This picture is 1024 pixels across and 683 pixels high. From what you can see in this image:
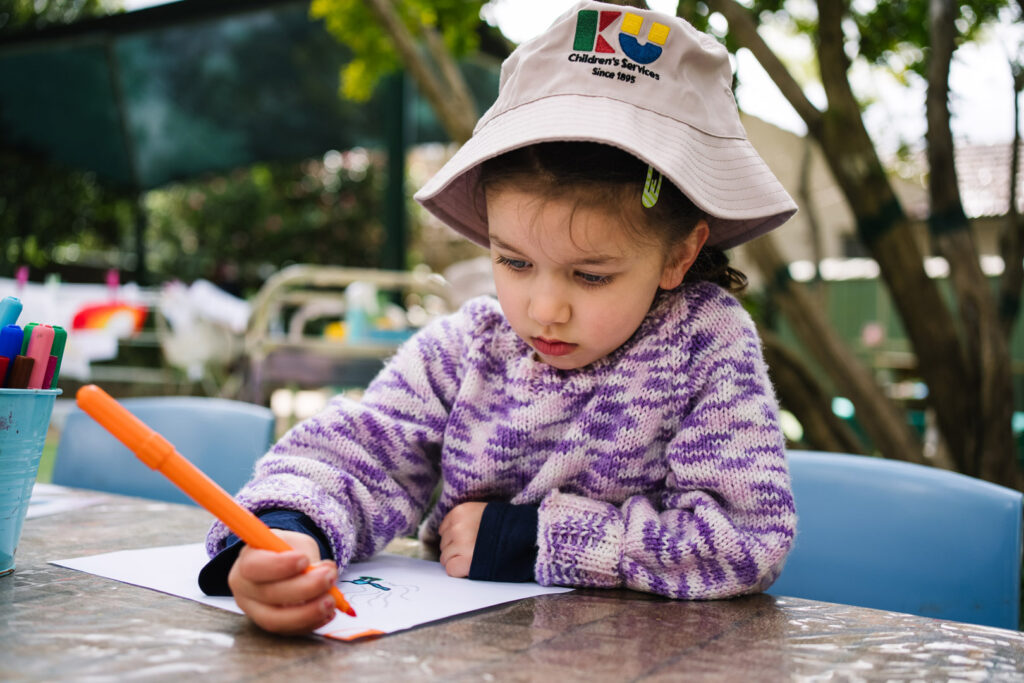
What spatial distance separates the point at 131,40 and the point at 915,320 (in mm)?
5213

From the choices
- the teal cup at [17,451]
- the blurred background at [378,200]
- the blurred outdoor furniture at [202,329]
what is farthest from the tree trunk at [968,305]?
the blurred outdoor furniture at [202,329]

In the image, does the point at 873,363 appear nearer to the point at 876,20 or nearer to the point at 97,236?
the point at 876,20

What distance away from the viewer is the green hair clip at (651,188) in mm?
924

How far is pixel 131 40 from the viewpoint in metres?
5.77

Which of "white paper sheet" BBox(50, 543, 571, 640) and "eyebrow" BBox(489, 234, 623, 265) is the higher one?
Result: "eyebrow" BBox(489, 234, 623, 265)

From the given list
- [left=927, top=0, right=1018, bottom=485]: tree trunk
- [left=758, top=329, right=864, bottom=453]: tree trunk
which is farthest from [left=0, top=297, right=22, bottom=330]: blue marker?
[left=927, top=0, right=1018, bottom=485]: tree trunk

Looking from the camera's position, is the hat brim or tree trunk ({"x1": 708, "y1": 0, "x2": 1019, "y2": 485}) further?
tree trunk ({"x1": 708, "y1": 0, "x2": 1019, "y2": 485})

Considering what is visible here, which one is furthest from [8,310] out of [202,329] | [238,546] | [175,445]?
[202,329]

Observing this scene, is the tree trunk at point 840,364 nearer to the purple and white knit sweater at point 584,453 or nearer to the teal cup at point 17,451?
the purple and white knit sweater at point 584,453

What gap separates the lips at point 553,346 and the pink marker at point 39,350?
18.2 inches

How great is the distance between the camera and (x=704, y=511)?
3.04 ft

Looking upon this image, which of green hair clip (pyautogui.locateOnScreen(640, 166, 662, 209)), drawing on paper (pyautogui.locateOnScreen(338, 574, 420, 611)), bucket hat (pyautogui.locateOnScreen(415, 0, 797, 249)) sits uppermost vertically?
bucket hat (pyautogui.locateOnScreen(415, 0, 797, 249))

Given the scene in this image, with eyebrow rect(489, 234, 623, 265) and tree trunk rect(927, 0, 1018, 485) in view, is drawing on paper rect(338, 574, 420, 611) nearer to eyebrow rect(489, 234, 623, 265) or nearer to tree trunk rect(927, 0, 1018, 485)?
eyebrow rect(489, 234, 623, 265)

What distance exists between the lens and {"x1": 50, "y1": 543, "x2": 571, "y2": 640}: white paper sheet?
2.40ft
